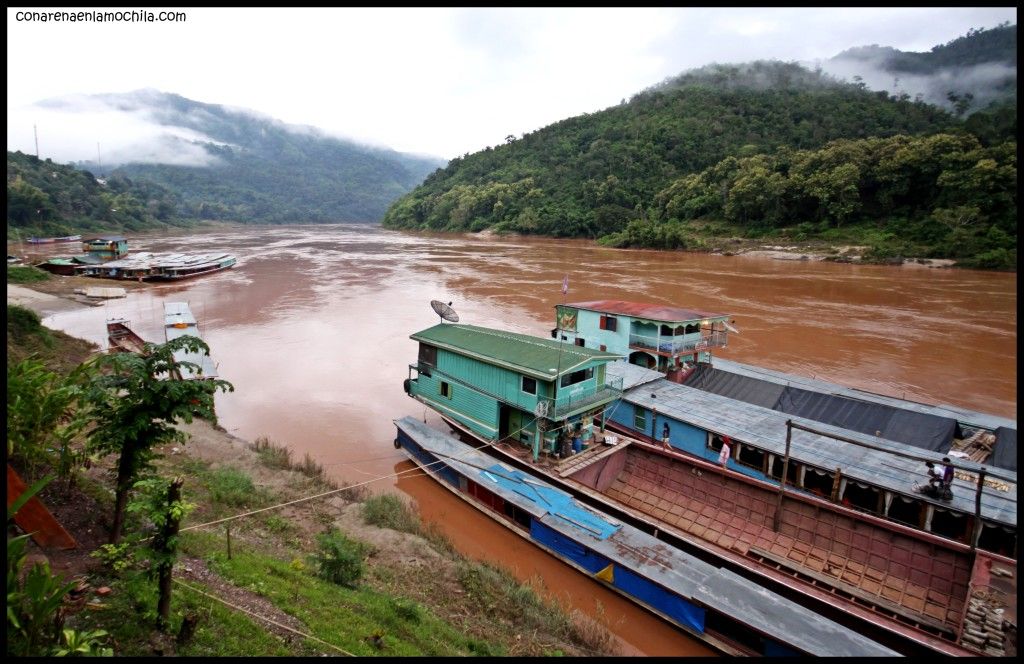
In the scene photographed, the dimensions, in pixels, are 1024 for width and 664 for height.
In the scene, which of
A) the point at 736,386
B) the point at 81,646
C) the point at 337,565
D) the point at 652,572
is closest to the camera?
the point at 81,646

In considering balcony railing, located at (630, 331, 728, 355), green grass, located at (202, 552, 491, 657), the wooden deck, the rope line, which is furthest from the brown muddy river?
balcony railing, located at (630, 331, 728, 355)

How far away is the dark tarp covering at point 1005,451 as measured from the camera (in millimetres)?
13539

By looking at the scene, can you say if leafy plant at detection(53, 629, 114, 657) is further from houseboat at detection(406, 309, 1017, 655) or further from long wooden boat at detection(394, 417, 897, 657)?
houseboat at detection(406, 309, 1017, 655)

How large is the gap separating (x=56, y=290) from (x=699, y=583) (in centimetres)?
5010

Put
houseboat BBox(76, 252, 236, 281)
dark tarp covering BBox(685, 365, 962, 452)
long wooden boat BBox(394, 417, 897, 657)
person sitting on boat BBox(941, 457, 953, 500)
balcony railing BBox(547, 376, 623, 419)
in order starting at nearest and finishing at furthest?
1. long wooden boat BBox(394, 417, 897, 657)
2. person sitting on boat BBox(941, 457, 953, 500)
3. balcony railing BBox(547, 376, 623, 419)
4. dark tarp covering BBox(685, 365, 962, 452)
5. houseboat BBox(76, 252, 236, 281)

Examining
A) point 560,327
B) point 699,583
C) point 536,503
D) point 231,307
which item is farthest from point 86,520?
point 231,307

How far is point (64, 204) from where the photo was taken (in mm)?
88625

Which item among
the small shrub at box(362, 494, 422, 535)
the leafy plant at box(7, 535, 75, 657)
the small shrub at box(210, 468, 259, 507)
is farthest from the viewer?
the small shrub at box(362, 494, 422, 535)

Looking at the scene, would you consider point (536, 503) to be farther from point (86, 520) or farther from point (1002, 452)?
point (1002, 452)

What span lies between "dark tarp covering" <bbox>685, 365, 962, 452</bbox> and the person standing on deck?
341 centimetres

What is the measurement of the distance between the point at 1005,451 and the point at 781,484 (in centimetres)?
678

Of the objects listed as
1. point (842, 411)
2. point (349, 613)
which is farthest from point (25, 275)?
point (842, 411)

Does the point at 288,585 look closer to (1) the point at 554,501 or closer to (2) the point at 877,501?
(1) the point at 554,501

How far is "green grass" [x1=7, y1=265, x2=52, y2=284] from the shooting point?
4016 cm
